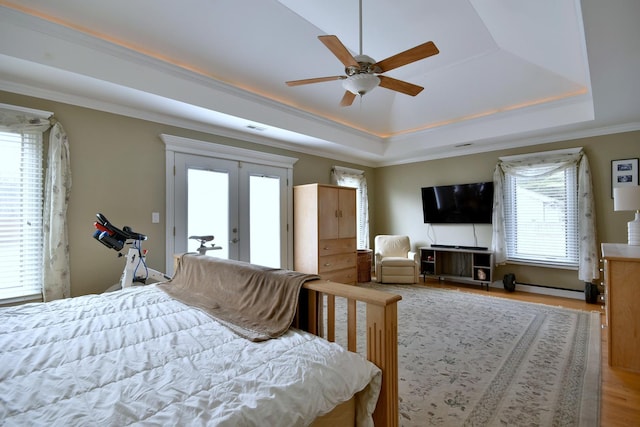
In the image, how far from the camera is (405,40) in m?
3.60

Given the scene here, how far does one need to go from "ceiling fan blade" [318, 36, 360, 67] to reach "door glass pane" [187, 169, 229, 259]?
2569mm

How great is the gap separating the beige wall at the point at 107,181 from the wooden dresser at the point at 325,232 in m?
2.09

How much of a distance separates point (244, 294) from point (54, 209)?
2.30 m

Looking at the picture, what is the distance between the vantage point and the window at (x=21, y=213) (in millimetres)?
2740

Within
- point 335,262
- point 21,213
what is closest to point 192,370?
point 21,213

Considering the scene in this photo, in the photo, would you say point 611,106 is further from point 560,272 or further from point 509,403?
point 509,403

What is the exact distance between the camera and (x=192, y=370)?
1201 millimetres

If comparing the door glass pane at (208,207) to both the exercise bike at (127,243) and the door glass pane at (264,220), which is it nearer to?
the door glass pane at (264,220)

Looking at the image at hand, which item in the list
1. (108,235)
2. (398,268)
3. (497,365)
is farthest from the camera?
(398,268)

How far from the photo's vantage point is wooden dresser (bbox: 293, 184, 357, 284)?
4.88 meters

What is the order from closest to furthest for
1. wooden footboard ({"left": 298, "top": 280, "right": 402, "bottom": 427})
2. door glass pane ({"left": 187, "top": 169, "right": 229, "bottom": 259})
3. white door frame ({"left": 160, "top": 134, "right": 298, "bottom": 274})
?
wooden footboard ({"left": 298, "top": 280, "right": 402, "bottom": 427})
white door frame ({"left": 160, "top": 134, "right": 298, "bottom": 274})
door glass pane ({"left": 187, "top": 169, "right": 229, "bottom": 259})

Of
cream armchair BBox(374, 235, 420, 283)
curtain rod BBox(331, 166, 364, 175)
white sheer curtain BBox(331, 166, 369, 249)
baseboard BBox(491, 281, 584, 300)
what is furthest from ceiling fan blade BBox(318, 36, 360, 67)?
baseboard BBox(491, 281, 584, 300)

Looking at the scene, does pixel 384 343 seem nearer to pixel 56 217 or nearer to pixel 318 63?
pixel 56 217

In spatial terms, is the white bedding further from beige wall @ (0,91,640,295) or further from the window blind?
the window blind
